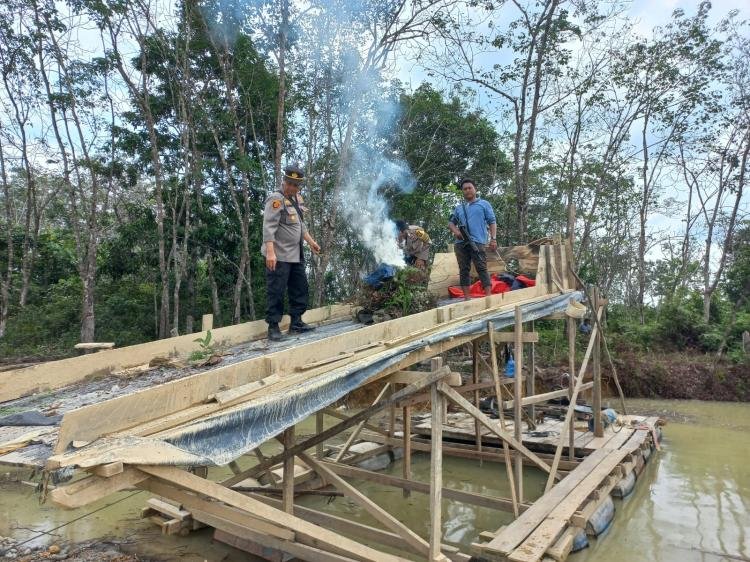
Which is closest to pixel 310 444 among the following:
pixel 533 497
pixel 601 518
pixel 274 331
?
pixel 274 331

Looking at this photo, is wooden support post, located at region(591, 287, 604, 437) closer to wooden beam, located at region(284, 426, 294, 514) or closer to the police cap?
the police cap

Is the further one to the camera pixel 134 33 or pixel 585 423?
pixel 134 33

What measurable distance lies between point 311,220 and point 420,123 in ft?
16.3

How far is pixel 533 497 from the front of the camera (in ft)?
22.1

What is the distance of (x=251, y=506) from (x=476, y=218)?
183 inches

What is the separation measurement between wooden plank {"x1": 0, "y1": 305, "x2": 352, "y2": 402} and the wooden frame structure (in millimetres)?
315

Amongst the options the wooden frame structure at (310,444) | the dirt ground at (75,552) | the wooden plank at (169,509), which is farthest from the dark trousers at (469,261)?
the dirt ground at (75,552)

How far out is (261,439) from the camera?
2.79m

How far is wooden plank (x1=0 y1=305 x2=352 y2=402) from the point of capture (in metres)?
3.61

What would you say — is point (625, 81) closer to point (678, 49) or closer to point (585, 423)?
point (678, 49)

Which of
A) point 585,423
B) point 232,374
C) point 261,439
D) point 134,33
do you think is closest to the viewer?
point 261,439

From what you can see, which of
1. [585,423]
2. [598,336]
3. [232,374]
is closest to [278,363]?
[232,374]

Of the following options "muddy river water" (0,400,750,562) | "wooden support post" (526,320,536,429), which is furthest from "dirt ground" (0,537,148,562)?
"wooden support post" (526,320,536,429)

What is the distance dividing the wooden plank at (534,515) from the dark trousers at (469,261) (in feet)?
7.66
